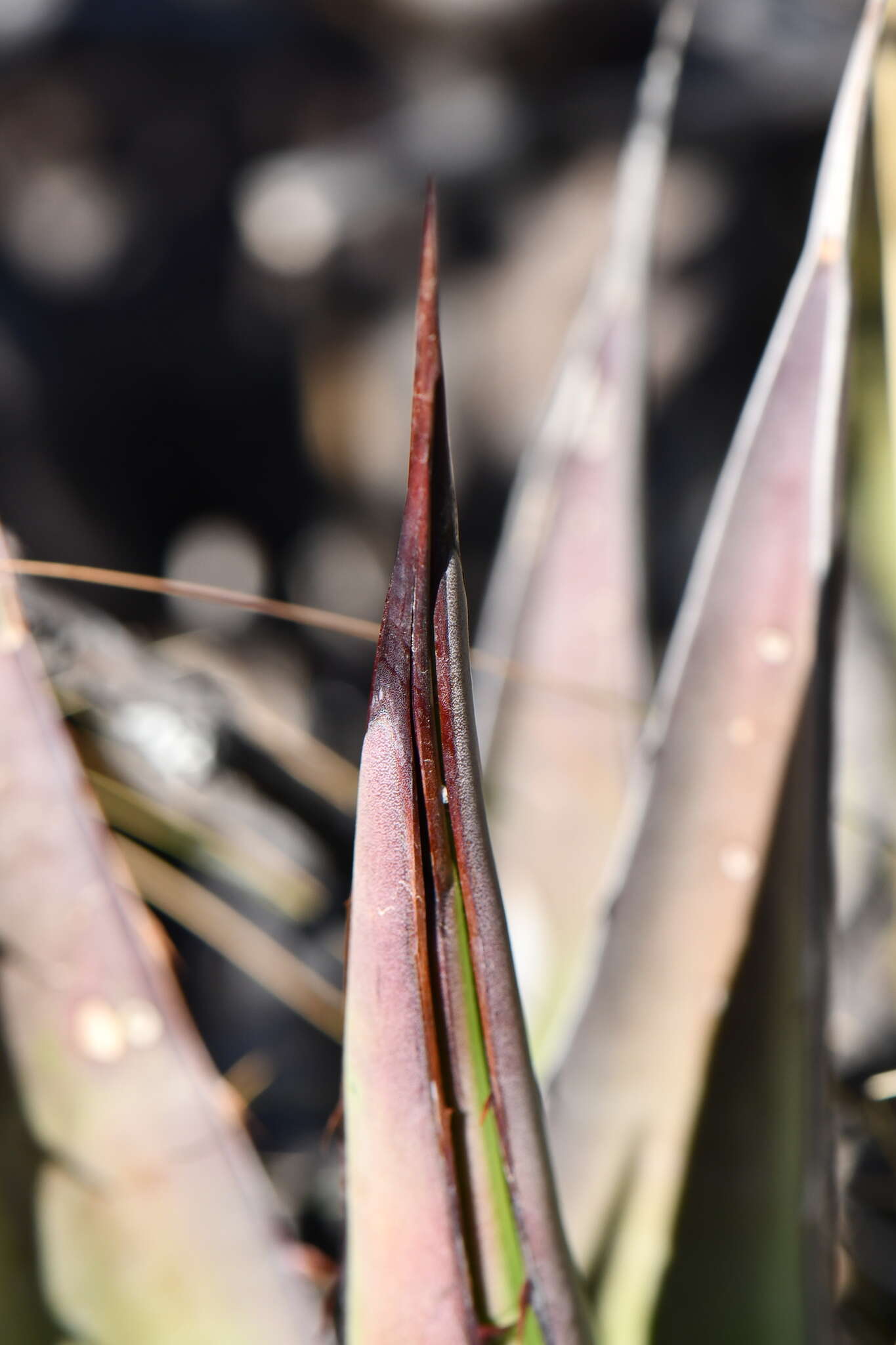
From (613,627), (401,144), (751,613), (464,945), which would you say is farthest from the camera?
(401,144)

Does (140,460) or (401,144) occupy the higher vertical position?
(401,144)

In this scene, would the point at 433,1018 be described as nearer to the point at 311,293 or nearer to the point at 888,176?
the point at 888,176

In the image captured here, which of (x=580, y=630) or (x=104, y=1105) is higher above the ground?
(x=580, y=630)

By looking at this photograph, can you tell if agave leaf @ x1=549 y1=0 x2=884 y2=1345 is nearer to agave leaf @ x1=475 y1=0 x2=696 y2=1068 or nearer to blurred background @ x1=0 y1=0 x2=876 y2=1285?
agave leaf @ x1=475 y1=0 x2=696 y2=1068

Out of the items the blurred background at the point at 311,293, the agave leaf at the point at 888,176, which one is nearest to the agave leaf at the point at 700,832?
the agave leaf at the point at 888,176

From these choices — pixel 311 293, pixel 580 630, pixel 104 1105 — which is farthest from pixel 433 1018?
pixel 311 293

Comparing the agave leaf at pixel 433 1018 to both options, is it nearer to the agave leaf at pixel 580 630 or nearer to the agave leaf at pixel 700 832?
the agave leaf at pixel 700 832

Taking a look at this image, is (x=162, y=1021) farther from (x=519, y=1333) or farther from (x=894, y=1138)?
(x=894, y=1138)

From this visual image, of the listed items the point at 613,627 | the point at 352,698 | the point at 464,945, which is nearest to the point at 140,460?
the point at 352,698

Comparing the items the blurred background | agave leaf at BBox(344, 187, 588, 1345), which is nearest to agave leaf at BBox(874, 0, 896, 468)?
agave leaf at BBox(344, 187, 588, 1345)
